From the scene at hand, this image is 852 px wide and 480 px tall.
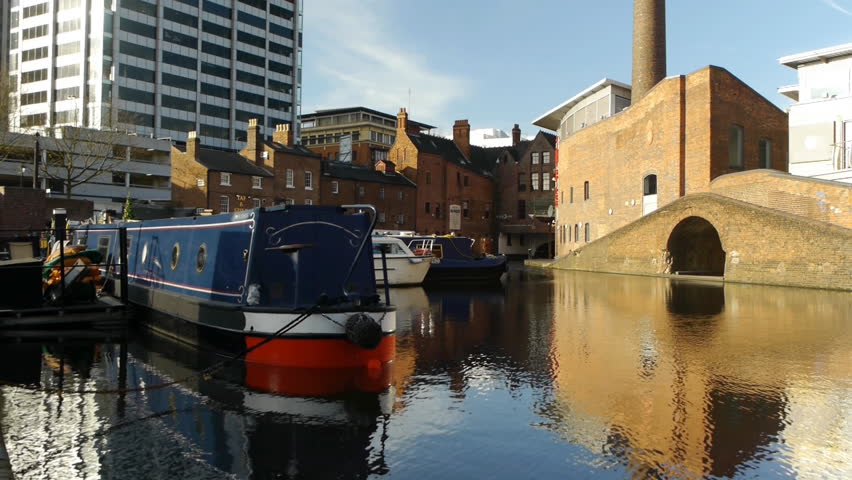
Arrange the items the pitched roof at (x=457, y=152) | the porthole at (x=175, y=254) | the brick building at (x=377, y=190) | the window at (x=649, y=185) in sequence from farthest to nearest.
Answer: the pitched roof at (x=457, y=152) → the brick building at (x=377, y=190) → the window at (x=649, y=185) → the porthole at (x=175, y=254)

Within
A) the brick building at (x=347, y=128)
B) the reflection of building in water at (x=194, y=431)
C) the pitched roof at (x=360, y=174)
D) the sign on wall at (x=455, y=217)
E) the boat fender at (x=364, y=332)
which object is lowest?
the reflection of building in water at (x=194, y=431)

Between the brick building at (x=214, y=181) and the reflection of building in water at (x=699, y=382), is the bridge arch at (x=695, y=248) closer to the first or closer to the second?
the reflection of building in water at (x=699, y=382)

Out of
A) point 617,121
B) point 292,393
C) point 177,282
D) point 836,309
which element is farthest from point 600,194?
point 292,393

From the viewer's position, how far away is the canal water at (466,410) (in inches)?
203

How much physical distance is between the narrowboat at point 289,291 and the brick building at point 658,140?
24473 millimetres

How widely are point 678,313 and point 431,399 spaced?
9640mm

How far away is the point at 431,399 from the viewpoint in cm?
716

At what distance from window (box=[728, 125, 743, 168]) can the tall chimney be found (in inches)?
317

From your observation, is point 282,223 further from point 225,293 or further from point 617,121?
point 617,121

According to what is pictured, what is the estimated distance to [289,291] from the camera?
877 centimetres

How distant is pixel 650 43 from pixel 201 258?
33.8m

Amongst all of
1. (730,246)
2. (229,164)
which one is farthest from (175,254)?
(229,164)

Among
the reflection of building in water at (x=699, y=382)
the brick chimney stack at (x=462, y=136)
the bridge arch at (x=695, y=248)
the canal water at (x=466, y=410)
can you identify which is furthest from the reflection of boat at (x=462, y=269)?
the brick chimney stack at (x=462, y=136)

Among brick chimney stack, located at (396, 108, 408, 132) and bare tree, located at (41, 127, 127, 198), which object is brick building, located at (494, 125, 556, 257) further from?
bare tree, located at (41, 127, 127, 198)
